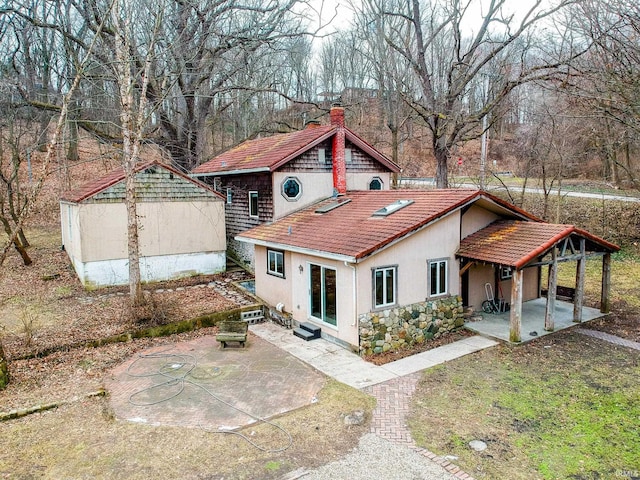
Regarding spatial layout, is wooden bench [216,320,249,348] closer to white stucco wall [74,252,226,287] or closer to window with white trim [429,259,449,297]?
window with white trim [429,259,449,297]

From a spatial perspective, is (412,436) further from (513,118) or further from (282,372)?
(513,118)

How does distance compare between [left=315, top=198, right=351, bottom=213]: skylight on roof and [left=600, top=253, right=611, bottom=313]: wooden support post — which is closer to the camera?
[left=600, top=253, right=611, bottom=313]: wooden support post

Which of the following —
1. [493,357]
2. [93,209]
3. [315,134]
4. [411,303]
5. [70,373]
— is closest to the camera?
[70,373]

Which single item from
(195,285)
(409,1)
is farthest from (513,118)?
(195,285)

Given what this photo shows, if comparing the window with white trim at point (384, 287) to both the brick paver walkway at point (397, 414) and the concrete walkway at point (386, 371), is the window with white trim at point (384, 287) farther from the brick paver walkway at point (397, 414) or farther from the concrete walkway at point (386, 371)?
the brick paver walkway at point (397, 414)

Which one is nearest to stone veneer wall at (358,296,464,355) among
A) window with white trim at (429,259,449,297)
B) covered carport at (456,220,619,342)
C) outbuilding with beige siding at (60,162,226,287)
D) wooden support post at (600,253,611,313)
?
window with white trim at (429,259,449,297)
